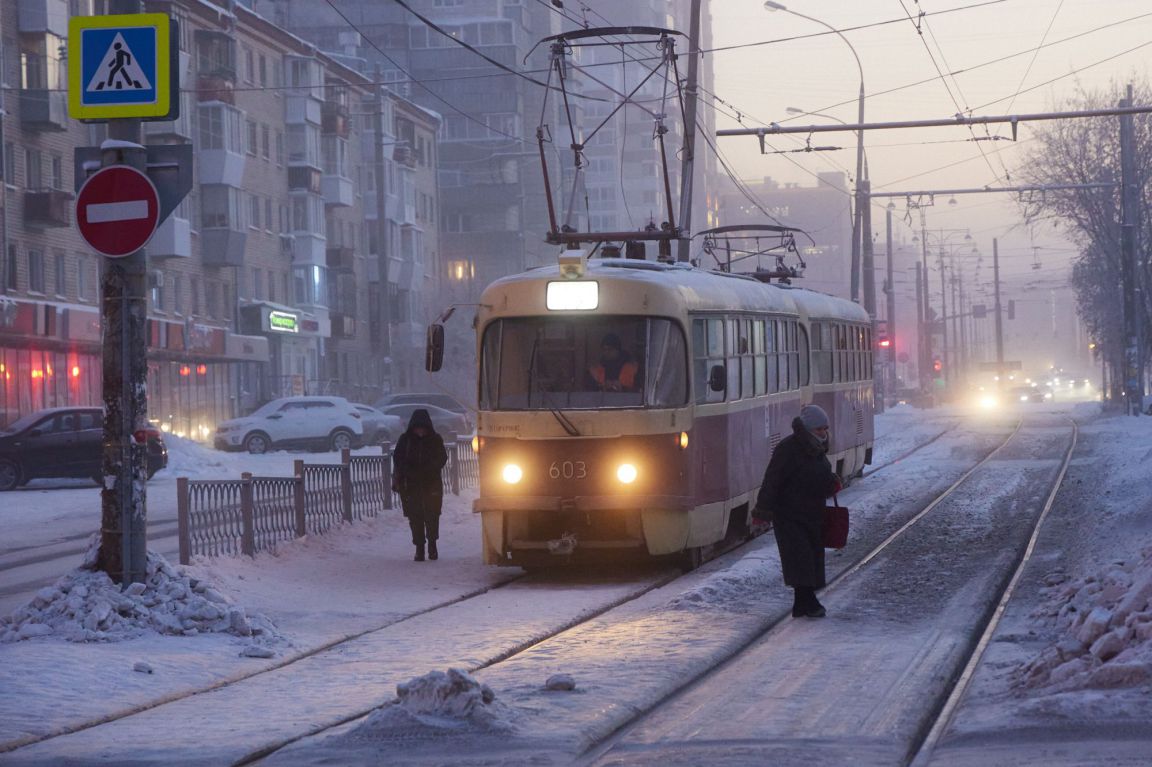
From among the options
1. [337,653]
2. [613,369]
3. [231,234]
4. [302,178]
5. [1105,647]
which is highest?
[302,178]

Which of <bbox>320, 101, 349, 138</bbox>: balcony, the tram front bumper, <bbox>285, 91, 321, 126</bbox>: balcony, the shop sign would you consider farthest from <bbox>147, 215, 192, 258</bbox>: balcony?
the tram front bumper

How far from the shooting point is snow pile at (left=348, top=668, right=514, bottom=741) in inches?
318

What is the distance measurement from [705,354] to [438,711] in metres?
8.94

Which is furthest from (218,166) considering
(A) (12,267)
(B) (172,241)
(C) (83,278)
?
(A) (12,267)

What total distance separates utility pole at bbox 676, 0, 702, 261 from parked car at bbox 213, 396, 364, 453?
19.9 m

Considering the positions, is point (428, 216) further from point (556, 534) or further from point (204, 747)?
point (204, 747)

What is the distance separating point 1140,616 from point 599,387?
7.28 m

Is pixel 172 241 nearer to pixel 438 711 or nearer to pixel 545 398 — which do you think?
pixel 545 398

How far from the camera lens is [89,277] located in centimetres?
5041

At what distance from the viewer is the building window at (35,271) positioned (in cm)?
4691

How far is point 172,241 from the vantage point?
53.8m

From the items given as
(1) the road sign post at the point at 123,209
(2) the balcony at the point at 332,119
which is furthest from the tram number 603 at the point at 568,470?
(2) the balcony at the point at 332,119

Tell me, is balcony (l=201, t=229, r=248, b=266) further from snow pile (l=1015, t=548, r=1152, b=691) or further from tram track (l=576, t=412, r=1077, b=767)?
snow pile (l=1015, t=548, r=1152, b=691)

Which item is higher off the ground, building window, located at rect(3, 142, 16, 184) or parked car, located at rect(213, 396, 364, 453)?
building window, located at rect(3, 142, 16, 184)
